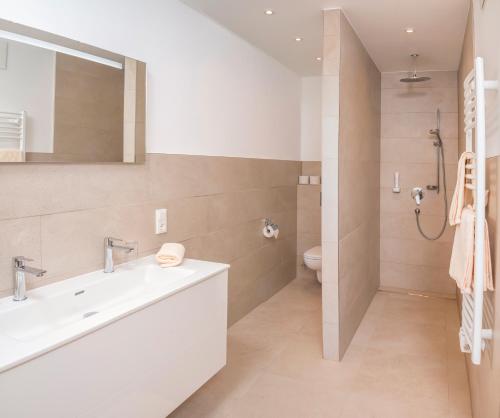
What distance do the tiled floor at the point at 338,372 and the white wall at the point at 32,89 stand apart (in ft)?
5.16

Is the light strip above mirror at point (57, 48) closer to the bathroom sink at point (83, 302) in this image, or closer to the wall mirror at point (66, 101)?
the wall mirror at point (66, 101)

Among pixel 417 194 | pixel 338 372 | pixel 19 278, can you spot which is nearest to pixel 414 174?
pixel 417 194

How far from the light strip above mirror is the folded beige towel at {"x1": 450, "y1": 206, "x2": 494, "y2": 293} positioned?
181 centimetres

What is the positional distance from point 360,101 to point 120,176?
2.15 meters

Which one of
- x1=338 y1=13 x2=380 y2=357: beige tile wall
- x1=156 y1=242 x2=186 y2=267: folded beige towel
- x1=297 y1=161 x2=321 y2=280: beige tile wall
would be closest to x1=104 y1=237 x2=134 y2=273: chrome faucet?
x1=156 y1=242 x2=186 y2=267: folded beige towel

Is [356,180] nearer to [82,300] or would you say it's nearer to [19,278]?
[82,300]

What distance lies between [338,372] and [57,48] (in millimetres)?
2430

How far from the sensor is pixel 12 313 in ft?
5.20

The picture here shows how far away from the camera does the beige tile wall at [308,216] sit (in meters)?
4.79

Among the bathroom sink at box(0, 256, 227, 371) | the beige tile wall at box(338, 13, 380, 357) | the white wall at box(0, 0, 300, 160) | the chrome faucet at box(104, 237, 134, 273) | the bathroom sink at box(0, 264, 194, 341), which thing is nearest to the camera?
the bathroom sink at box(0, 256, 227, 371)

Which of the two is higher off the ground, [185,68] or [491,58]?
[185,68]

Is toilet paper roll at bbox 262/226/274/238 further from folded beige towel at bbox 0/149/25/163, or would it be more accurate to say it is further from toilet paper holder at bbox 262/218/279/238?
folded beige towel at bbox 0/149/25/163

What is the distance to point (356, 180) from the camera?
3.40 m

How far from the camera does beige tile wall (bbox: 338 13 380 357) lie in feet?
9.71
